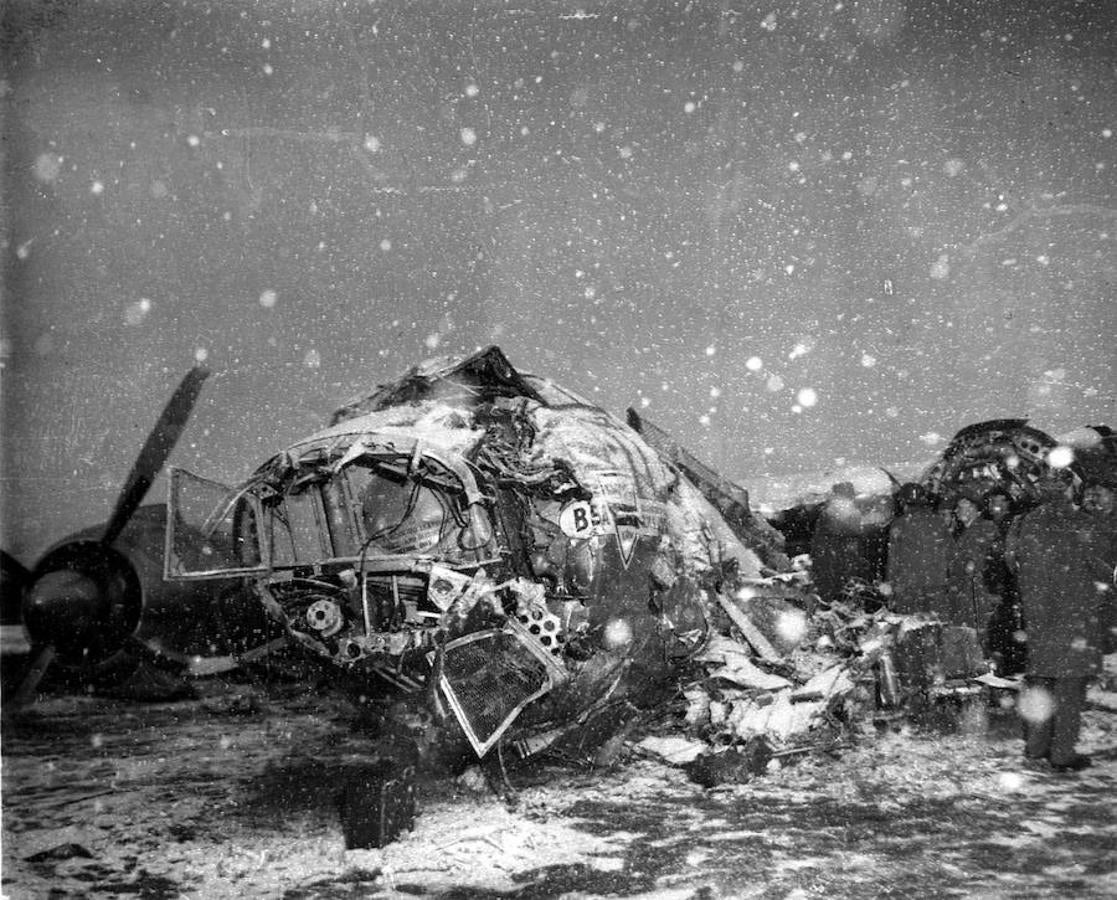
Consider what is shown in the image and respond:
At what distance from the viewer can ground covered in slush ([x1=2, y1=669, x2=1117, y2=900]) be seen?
3.70 metres

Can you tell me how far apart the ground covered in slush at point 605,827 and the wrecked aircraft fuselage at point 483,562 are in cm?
69

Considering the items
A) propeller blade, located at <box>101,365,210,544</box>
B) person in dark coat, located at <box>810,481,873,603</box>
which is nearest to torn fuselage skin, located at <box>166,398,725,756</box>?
propeller blade, located at <box>101,365,210,544</box>

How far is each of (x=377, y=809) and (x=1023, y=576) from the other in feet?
17.4

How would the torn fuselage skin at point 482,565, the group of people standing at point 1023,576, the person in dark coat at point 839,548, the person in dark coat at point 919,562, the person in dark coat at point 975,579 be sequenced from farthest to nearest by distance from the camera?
the person in dark coat at point 839,548, the person in dark coat at point 975,579, the person in dark coat at point 919,562, the group of people standing at point 1023,576, the torn fuselage skin at point 482,565

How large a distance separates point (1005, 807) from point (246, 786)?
582 centimetres

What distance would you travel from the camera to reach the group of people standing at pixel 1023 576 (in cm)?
524

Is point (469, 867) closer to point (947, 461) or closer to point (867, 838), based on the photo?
point (867, 838)

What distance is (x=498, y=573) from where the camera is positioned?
5.42 m

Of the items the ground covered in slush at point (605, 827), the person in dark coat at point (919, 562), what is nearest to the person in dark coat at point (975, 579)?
the person in dark coat at point (919, 562)

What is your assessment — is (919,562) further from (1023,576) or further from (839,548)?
(1023,576)

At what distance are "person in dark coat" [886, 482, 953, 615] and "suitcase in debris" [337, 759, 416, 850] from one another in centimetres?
659

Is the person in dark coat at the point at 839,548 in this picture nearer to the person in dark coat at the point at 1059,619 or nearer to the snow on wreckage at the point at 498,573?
the snow on wreckage at the point at 498,573

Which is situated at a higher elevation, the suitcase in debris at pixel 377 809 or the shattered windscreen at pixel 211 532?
the shattered windscreen at pixel 211 532

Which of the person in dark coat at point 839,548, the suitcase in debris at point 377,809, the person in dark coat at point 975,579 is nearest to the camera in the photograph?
the suitcase in debris at point 377,809
